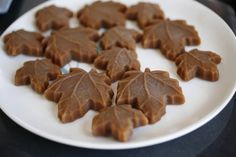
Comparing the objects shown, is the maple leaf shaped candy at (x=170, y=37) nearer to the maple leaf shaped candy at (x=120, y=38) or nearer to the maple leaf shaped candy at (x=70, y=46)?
the maple leaf shaped candy at (x=120, y=38)

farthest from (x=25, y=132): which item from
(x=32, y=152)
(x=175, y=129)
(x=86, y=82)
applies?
(x=175, y=129)

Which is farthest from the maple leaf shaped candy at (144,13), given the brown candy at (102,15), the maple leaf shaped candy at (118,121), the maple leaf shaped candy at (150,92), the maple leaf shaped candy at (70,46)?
the maple leaf shaped candy at (118,121)

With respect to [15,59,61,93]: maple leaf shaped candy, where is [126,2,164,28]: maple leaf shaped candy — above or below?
above

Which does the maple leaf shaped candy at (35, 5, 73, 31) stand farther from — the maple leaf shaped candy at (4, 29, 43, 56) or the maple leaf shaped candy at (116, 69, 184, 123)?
the maple leaf shaped candy at (116, 69, 184, 123)

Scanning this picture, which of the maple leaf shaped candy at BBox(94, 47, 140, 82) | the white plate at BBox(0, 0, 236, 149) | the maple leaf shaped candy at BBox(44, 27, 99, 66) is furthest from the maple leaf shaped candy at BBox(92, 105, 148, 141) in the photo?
the maple leaf shaped candy at BBox(44, 27, 99, 66)

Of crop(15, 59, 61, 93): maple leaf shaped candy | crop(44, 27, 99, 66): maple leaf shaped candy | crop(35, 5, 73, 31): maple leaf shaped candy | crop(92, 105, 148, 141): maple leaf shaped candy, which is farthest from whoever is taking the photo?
crop(35, 5, 73, 31): maple leaf shaped candy

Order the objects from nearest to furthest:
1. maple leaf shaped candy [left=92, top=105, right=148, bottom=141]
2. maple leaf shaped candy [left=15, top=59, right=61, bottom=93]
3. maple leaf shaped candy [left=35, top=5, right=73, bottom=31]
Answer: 1. maple leaf shaped candy [left=92, top=105, right=148, bottom=141]
2. maple leaf shaped candy [left=15, top=59, right=61, bottom=93]
3. maple leaf shaped candy [left=35, top=5, right=73, bottom=31]

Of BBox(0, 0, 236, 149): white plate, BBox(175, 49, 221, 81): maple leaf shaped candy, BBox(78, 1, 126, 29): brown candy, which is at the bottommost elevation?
BBox(0, 0, 236, 149): white plate

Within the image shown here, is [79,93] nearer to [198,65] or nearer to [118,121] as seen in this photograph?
[118,121]
